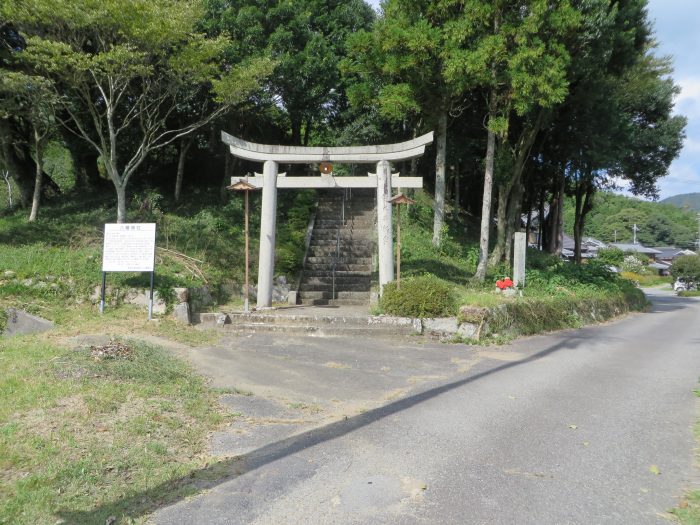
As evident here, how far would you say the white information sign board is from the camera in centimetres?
995

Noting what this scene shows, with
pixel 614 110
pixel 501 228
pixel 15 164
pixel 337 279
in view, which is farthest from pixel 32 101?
pixel 614 110

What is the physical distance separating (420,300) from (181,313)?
4.91m

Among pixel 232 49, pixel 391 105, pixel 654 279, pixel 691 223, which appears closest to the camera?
pixel 391 105

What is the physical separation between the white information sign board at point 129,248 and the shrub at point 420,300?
4939 mm

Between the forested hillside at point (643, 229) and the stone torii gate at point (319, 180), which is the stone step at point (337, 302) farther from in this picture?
the forested hillside at point (643, 229)

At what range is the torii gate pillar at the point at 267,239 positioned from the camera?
11.4 m

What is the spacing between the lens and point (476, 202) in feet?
87.6

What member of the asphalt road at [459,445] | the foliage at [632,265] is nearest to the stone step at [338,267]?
the asphalt road at [459,445]

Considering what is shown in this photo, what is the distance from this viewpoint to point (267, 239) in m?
11.5

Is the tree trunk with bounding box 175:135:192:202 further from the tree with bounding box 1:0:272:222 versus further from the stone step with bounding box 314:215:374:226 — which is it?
the stone step with bounding box 314:215:374:226

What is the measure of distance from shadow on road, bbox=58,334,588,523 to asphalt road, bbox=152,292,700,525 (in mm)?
24

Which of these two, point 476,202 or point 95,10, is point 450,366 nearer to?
point 95,10

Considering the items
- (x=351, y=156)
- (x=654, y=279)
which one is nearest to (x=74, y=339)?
(x=351, y=156)

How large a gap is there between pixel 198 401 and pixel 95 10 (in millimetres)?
10217
